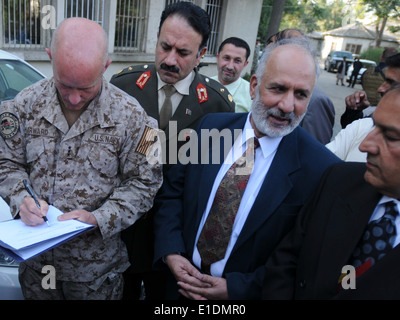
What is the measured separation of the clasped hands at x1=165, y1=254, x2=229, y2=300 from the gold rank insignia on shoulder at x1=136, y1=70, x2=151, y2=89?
110 cm

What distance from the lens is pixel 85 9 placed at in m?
8.28

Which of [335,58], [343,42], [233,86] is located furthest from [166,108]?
[343,42]

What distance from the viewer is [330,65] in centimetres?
3086

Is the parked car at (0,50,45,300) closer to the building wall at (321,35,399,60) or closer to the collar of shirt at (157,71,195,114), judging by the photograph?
the collar of shirt at (157,71,195,114)

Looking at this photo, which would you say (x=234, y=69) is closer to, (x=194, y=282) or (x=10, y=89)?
(x=10, y=89)

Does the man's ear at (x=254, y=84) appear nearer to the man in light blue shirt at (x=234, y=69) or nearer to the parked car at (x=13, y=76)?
the man in light blue shirt at (x=234, y=69)

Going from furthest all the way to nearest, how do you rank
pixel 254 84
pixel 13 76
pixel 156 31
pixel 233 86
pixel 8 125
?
pixel 156 31
pixel 233 86
pixel 13 76
pixel 254 84
pixel 8 125

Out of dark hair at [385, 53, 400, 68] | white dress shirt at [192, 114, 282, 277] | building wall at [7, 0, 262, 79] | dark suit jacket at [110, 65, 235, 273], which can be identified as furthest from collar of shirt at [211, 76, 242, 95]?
building wall at [7, 0, 262, 79]

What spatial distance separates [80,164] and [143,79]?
88cm

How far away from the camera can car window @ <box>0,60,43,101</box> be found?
10.5ft
